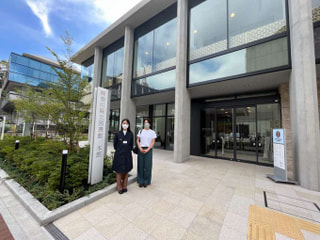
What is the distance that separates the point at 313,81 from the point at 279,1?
12.6 ft

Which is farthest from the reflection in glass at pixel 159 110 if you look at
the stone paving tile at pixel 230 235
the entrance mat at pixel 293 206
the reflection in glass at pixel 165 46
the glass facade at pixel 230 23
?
the stone paving tile at pixel 230 235

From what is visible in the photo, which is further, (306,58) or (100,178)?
(306,58)

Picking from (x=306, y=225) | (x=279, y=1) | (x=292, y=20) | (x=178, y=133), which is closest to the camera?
(x=306, y=225)

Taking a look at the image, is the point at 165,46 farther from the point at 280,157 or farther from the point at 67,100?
the point at 280,157

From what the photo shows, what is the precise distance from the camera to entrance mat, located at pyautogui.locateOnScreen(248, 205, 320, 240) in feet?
6.70

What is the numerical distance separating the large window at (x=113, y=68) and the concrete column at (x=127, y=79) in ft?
4.10

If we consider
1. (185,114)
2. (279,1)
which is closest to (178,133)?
(185,114)

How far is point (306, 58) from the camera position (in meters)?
3.94

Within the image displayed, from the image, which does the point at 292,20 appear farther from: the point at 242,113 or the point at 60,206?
the point at 60,206

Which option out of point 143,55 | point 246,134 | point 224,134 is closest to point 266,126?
point 246,134

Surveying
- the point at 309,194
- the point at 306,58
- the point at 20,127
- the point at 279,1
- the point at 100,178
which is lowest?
the point at 309,194

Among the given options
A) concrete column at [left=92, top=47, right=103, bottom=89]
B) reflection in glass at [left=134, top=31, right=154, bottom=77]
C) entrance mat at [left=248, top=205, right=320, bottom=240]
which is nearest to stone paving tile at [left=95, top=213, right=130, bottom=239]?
entrance mat at [left=248, top=205, right=320, bottom=240]

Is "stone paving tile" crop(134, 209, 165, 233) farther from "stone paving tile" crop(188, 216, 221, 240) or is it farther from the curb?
the curb

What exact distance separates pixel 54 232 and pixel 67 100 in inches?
148
